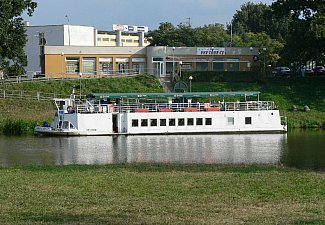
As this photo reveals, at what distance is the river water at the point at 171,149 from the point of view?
1501 inches

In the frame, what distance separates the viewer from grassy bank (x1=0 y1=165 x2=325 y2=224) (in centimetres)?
1684

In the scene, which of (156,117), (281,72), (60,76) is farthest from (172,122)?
(281,72)

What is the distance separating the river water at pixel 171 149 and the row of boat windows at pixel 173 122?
102 inches

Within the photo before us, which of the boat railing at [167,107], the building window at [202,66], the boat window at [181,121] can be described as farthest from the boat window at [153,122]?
the building window at [202,66]

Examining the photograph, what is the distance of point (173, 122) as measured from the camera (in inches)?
2506

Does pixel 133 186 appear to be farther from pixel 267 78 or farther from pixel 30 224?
pixel 267 78

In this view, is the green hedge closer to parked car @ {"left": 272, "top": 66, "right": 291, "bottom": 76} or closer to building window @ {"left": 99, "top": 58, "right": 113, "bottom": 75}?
parked car @ {"left": 272, "top": 66, "right": 291, "bottom": 76}

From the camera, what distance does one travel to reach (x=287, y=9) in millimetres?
82375

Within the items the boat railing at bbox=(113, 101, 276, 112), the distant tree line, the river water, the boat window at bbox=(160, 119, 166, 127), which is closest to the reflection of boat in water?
the river water

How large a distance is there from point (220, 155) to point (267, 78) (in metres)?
47.4

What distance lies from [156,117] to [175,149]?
1643 cm

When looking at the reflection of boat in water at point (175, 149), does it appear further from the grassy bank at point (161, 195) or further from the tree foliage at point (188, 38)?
the tree foliage at point (188, 38)

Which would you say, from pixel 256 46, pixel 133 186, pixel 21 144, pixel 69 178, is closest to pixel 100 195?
pixel 133 186

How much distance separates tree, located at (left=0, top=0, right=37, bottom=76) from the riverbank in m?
4.38
